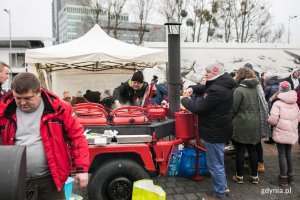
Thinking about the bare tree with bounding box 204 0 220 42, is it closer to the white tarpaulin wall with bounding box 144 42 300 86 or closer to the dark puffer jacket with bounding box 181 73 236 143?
the white tarpaulin wall with bounding box 144 42 300 86

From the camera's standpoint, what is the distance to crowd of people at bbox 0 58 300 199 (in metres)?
2.46

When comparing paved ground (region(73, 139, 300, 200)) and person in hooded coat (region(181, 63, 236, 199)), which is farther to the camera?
paved ground (region(73, 139, 300, 200))

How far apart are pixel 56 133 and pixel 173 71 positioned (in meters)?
3.04

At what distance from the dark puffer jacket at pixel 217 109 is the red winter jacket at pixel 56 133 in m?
2.19

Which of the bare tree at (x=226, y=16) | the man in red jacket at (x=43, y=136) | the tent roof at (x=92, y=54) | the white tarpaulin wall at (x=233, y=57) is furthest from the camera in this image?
the bare tree at (x=226, y=16)

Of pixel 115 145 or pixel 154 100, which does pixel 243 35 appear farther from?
pixel 115 145

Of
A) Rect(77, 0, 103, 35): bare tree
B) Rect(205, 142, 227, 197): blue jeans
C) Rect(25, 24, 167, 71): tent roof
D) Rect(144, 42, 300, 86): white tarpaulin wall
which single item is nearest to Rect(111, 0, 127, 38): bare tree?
Rect(77, 0, 103, 35): bare tree

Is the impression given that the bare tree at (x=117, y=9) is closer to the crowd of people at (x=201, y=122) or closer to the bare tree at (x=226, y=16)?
the bare tree at (x=226, y=16)

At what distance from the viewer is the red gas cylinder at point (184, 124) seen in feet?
15.6

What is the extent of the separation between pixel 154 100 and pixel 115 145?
4.96m

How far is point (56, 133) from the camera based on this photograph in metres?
2.49

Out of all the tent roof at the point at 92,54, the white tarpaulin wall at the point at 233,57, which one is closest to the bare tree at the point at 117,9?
the white tarpaulin wall at the point at 233,57

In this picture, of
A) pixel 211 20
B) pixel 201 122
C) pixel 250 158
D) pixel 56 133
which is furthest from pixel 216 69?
pixel 211 20

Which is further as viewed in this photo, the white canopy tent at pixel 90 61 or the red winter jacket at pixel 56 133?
the white canopy tent at pixel 90 61
